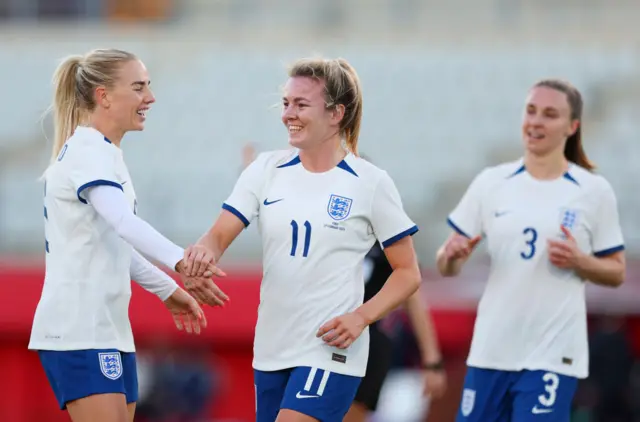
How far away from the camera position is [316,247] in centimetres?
487

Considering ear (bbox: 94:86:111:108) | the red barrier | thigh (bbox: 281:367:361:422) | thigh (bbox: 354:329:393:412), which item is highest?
ear (bbox: 94:86:111:108)

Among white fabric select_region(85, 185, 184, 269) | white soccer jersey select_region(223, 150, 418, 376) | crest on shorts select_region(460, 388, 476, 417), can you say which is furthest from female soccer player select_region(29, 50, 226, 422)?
crest on shorts select_region(460, 388, 476, 417)

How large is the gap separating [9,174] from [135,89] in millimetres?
11155

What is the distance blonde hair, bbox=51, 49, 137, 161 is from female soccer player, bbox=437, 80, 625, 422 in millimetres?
1951

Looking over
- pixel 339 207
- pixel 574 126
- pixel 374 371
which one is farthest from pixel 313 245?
pixel 574 126

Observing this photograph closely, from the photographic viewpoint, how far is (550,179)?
620 centimetres

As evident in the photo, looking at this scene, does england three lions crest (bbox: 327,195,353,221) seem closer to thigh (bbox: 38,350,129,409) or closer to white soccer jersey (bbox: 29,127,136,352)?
white soccer jersey (bbox: 29,127,136,352)

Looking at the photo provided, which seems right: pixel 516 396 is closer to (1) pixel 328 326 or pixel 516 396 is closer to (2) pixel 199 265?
(1) pixel 328 326

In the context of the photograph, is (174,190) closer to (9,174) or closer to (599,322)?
(9,174)

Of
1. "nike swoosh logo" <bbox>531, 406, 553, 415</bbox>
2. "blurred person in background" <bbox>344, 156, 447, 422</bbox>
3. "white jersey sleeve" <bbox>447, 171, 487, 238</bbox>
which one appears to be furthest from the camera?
"blurred person in background" <bbox>344, 156, 447, 422</bbox>

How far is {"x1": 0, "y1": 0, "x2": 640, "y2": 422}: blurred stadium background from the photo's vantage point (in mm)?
14508

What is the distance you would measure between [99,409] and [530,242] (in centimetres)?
243

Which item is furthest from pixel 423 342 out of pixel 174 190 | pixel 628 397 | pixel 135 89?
pixel 174 190

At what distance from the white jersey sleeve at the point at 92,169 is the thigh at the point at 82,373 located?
2.07 feet
